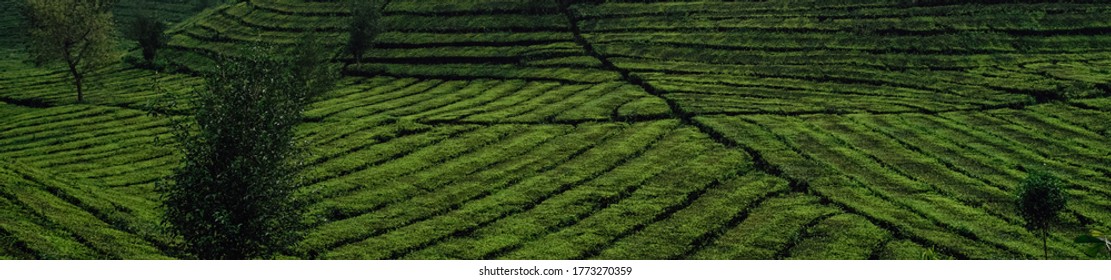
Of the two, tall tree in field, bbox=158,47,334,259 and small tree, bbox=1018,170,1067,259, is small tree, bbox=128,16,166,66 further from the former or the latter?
small tree, bbox=1018,170,1067,259

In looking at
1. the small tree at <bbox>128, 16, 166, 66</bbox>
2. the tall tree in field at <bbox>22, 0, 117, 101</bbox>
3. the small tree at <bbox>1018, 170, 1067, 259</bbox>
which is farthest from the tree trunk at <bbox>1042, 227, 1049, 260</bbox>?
the small tree at <bbox>128, 16, 166, 66</bbox>

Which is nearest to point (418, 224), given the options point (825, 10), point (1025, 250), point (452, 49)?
point (1025, 250)

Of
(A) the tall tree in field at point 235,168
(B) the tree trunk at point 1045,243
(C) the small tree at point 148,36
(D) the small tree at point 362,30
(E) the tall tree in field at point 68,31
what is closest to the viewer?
(A) the tall tree in field at point 235,168

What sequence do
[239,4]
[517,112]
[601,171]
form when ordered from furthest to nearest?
[239,4], [517,112], [601,171]

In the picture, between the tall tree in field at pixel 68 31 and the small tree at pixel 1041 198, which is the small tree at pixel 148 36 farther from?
the small tree at pixel 1041 198

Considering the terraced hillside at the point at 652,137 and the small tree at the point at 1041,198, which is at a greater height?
the small tree at the point at 1041,198

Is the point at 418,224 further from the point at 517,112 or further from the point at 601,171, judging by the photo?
the point at 517,112

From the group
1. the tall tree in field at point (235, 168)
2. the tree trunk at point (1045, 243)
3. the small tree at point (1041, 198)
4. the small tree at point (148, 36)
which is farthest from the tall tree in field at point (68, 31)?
the tree trunk at point (1045, 243)
